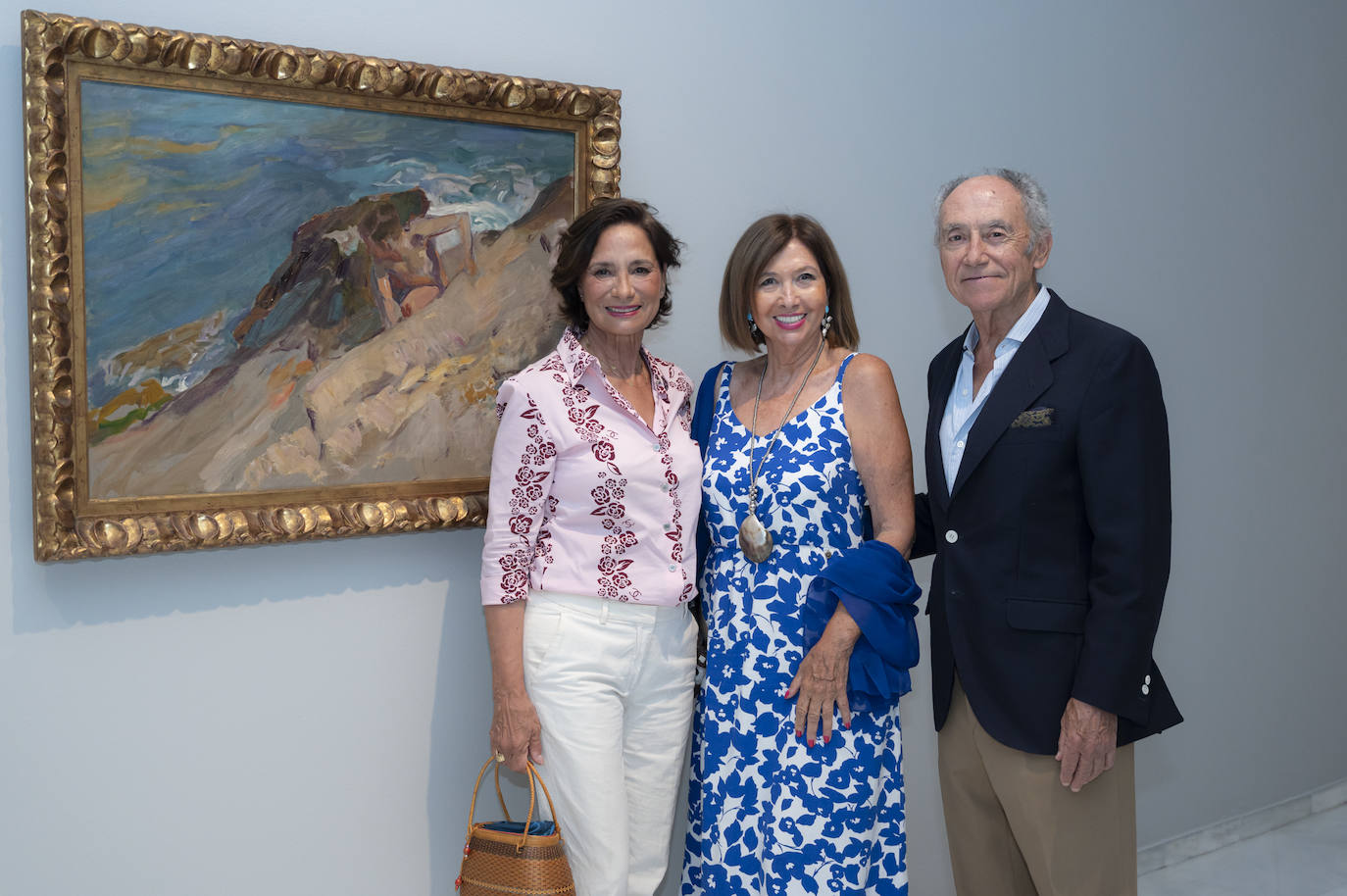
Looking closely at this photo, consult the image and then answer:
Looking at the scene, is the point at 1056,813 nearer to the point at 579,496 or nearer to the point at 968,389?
the point at 968,389

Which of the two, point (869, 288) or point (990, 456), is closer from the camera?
point (990, 456)

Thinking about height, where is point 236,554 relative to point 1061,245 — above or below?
below

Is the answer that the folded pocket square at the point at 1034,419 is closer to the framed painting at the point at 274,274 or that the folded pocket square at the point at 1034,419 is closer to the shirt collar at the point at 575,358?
the shirt collar at the point at 575,358

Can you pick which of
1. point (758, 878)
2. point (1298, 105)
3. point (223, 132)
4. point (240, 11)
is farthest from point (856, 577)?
point (1298, 105)

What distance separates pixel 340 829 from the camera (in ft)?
7.04

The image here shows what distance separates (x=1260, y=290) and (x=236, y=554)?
3164 millimetres

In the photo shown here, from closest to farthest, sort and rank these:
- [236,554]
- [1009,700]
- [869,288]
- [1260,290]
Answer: [1009,700], [236,554], [869,288], [1260,290]

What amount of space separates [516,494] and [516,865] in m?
0.63

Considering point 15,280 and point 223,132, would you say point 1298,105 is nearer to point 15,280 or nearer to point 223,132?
point 223,132

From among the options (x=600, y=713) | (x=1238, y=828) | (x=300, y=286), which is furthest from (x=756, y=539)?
(x=1238, y=828)

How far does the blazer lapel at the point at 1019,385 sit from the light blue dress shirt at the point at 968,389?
0.02 m

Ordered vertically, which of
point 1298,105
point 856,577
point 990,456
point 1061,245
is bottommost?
point 856,577

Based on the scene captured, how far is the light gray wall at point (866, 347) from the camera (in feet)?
6.25

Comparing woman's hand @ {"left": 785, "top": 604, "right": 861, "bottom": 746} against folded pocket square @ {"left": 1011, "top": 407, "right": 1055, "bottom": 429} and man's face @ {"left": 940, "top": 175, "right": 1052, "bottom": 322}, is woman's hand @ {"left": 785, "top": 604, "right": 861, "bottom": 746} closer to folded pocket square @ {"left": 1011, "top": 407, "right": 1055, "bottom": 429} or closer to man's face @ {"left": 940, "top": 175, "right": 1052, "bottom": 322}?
folded pocket square @ {"left": 1011, "top": 407, "right": 1055, "bottom": 429}
